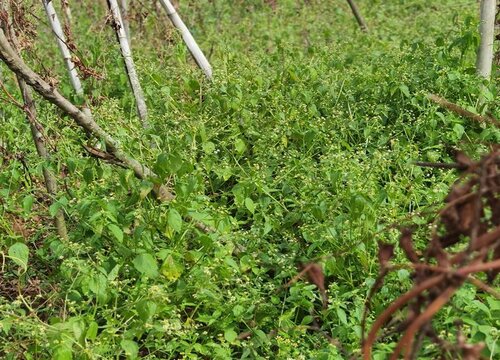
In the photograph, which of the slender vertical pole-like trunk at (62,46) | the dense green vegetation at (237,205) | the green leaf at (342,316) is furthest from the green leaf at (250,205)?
the slender vertical pole-like trunk at (62,46)

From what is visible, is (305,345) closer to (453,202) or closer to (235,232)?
(235,232)

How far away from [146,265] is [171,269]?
142 millimetres

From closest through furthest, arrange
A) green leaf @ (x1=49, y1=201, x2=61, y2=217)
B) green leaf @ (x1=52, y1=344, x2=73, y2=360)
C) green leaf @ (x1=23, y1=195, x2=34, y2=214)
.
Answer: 1. green leaf @ (x1=52, y1=344, x2=73, y2=360)
2. green leaf @ (x1=49, y1=201, x2=61, y2=217)
3. green leaf @ (x1=23, y1=195, x2=34, y2=214)

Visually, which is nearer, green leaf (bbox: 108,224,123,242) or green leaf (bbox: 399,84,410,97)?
green leaf (bbox: 108,224,123,242)

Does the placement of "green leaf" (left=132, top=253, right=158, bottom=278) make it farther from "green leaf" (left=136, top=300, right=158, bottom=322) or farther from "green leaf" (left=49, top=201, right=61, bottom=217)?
"green leaf" (left=49, top=201, right=61, bottom=217)

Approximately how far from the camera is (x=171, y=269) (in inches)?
122

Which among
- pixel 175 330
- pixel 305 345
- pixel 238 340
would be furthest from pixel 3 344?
pixel 305 345

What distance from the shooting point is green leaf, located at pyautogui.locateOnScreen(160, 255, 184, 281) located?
3.09 metres

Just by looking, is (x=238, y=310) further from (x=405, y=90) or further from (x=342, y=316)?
(x=405, y=90)

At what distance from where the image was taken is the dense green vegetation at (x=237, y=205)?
9.48 ft

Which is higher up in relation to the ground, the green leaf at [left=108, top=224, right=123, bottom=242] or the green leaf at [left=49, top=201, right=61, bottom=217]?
the green leaf at [left=49, top=201, right=61, bottom=217]

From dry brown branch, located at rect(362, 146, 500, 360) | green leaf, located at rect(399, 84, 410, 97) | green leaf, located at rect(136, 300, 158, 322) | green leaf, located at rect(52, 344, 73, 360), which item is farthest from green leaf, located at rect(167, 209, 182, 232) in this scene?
green leaf, located at rect(399, 84, 410, 97)

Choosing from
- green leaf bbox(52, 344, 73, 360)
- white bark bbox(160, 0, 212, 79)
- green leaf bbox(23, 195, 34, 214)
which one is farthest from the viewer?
white bark bbox(160, 0, 212, 79)

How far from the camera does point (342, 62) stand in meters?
5.48
